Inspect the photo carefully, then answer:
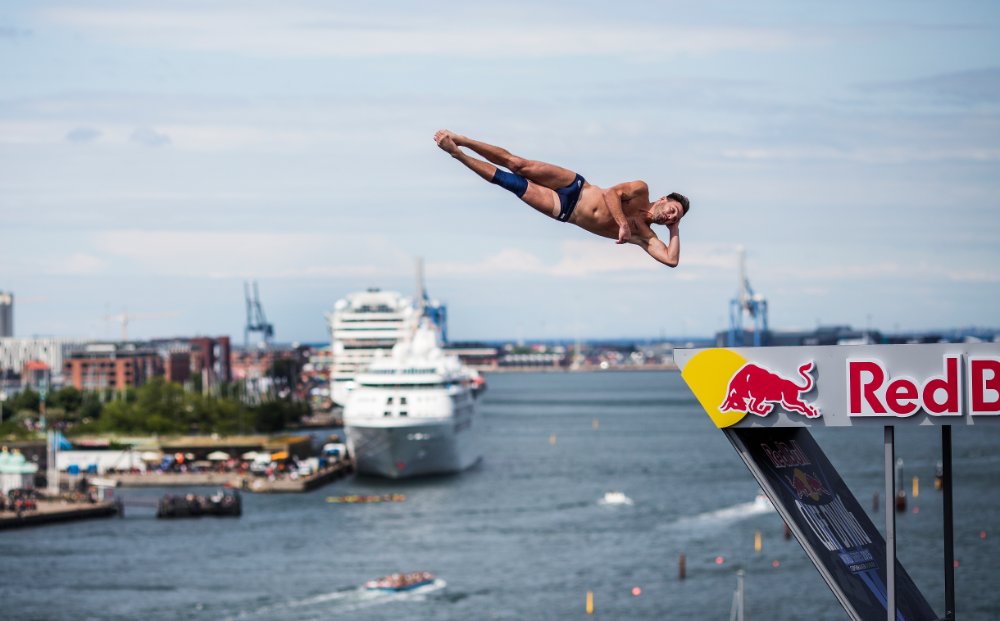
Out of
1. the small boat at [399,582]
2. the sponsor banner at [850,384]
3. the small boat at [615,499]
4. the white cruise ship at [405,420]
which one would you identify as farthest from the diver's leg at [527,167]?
the white cruise ship at [405,420]

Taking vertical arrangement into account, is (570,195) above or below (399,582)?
above

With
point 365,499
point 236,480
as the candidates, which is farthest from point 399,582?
point 236,480

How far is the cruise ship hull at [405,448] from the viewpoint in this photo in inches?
2921

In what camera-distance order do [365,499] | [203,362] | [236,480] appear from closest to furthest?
[365,499] → [236,480] → [203,362]

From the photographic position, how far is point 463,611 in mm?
42625

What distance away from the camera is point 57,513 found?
63.5m

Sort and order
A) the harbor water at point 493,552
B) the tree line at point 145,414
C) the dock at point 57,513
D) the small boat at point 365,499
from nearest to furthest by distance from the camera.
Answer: the harbor water at point 493,552 < the dock at point 57,513 < the small boat at point 365,499 < the tree line at point 145,414

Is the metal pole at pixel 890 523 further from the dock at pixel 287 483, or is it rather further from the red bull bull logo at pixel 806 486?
the dock at pixel 287 483

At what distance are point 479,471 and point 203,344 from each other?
93851mm

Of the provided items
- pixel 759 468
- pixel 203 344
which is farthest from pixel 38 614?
pixel 203 344

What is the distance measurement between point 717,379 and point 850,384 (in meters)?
0.91

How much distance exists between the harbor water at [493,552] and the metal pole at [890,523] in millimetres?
32411

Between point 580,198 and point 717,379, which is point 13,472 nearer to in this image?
point 717,379

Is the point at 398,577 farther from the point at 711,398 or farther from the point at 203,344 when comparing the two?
the point at 203,344
